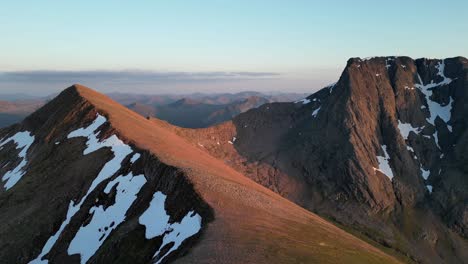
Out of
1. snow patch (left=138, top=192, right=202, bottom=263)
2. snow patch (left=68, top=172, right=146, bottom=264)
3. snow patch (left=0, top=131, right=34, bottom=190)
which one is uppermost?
snow patch (left=138, top=192, right=202, bottom=263)

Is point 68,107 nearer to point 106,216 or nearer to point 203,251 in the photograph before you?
point 106,216

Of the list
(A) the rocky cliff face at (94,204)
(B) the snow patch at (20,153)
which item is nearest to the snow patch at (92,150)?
(A) the rocky cliff face at (94,204)

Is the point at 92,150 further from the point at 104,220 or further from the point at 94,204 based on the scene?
the point at 104,220

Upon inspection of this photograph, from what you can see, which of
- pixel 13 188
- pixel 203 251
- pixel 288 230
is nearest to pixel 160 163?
pixel 288 230

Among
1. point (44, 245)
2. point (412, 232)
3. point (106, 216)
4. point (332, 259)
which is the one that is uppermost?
point (332, 259)

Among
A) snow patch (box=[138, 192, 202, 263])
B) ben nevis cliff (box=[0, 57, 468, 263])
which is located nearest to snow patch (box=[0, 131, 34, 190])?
ben nevis cliff (box=[0, 57, 468, 263])

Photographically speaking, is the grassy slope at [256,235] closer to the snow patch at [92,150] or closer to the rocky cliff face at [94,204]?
the rocky cliff face at [94,204]

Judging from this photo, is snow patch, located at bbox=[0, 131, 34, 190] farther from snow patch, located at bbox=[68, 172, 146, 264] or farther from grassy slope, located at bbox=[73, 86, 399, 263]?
grassy slope, located at bbox=[73, 86, 399, 263]
